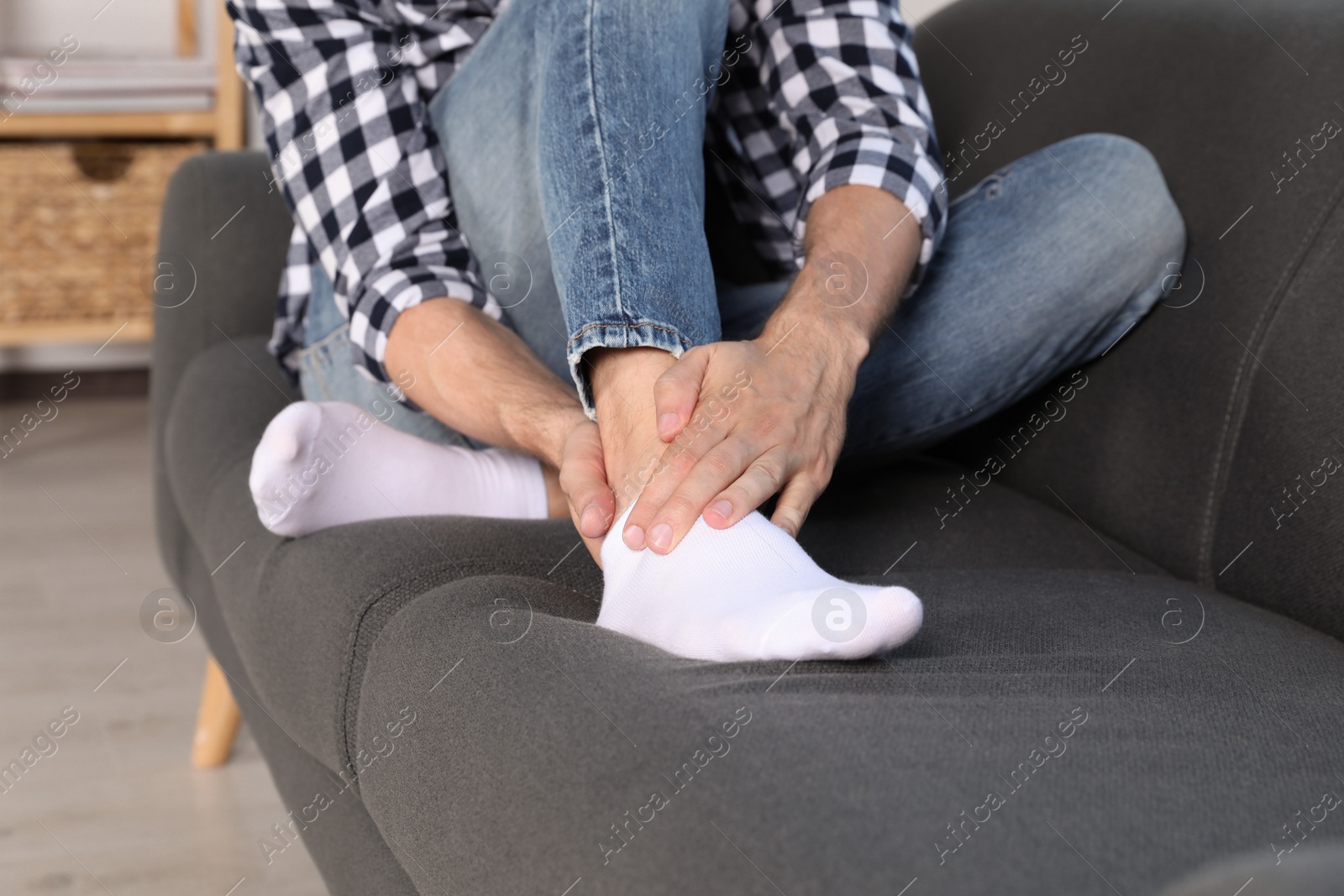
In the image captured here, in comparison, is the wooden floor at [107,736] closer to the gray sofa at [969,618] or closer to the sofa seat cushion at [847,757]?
the gray sofa at [969,618]

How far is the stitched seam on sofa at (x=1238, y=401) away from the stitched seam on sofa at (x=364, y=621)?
1.43 ft

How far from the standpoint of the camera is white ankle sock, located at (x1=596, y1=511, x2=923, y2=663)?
1.53ft

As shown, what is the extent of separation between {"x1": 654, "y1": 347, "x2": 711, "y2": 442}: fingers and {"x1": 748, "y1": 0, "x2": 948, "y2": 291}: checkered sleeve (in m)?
0.30

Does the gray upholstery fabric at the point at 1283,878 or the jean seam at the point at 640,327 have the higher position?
the gray upholstery fabric at the point at 1283,878

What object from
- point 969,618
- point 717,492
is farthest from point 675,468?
point 969,618

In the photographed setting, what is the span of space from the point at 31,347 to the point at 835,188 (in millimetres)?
2264

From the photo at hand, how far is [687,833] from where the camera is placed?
0.35 metres

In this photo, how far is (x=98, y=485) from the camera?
6.35 feet

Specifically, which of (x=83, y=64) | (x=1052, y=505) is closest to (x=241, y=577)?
(x=1052, y=505)

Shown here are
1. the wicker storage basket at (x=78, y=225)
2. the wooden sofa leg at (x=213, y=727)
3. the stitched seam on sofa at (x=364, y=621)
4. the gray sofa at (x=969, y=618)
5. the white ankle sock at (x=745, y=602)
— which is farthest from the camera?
the wicker storage basket at (x=78, y=225)

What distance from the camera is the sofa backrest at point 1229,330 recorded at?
70cm

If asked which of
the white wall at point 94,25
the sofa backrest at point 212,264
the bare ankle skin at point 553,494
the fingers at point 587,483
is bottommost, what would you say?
the white wall at point 94,25

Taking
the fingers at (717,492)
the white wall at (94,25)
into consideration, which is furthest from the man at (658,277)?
the white wall at (94,25)

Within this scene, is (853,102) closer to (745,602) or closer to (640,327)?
(640,327)
